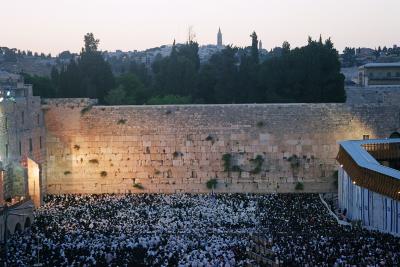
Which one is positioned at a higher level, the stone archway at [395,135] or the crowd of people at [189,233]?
the stone archway at [395,135]

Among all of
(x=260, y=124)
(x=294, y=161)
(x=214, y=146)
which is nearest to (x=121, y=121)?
(x=214, y=146)

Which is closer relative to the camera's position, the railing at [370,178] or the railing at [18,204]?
the railing at [370,178]

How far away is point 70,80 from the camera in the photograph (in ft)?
128

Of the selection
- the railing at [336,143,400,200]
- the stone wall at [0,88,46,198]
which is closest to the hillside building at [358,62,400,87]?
the railing at [336,143,400,200]

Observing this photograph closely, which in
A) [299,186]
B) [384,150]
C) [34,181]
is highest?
[384,150]

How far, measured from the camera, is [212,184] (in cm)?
2934

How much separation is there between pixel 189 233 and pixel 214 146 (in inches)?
326

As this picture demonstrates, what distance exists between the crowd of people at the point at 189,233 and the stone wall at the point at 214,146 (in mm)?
865

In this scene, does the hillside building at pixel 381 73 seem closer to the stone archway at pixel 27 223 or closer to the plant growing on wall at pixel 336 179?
the plant growing on wall at pixel 336 179

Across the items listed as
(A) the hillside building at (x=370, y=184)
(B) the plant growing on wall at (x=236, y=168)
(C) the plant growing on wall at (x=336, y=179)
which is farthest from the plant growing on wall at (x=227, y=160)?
(A) the hillside building at (x=370, y=184)

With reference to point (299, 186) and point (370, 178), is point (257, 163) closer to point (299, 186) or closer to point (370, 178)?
point (299, 186)

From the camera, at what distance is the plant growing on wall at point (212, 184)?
96.2 ft

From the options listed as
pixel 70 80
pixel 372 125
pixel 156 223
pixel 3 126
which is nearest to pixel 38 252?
pixel 156 223

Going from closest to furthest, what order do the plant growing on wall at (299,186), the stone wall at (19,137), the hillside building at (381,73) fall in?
the stone wall at (19,137)
the plant growing on wall at (299,186)
the hillside building at (381,73)
